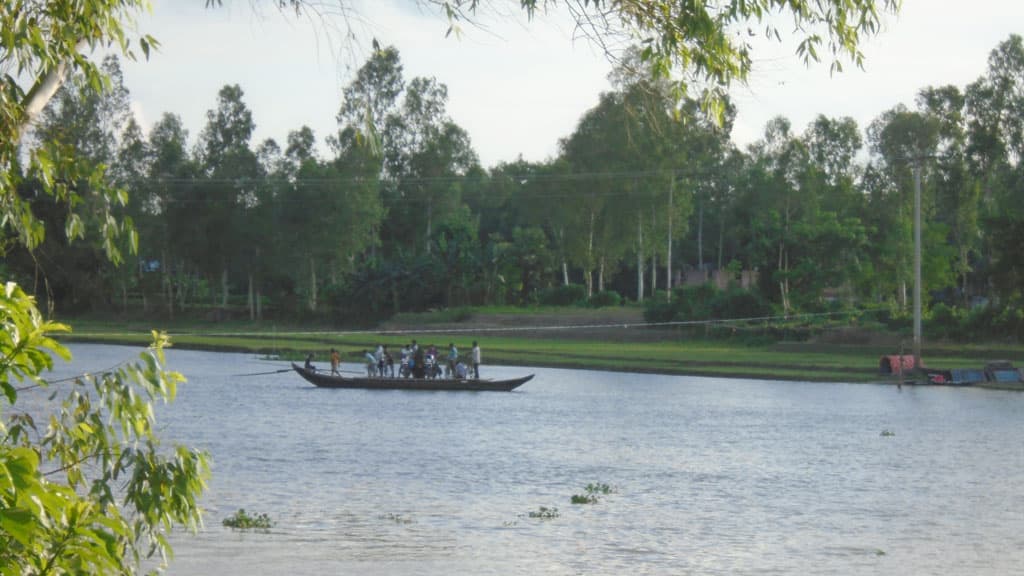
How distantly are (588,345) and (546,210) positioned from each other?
2320cm

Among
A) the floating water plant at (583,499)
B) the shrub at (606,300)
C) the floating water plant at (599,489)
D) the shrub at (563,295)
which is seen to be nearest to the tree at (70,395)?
the floating water plant at (583,499)

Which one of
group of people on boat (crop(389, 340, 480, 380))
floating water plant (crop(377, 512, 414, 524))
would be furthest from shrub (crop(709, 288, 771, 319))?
floating water plant (crop(377, 512, 414, 524))

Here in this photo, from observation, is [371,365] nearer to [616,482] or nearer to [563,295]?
[616,482]

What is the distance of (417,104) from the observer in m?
94.3

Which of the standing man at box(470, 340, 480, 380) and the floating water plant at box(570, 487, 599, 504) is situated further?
the standing man at box(470, 340, 480, 380)

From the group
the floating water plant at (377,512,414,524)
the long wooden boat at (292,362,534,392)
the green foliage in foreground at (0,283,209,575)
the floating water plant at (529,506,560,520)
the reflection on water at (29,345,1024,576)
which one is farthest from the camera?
the long wooden boat at (292,362,534,392)

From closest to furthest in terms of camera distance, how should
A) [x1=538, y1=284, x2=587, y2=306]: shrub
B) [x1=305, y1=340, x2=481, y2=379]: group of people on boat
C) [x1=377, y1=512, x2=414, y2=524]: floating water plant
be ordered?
[x1=377, y1=512, x2=414, y2=524]: floating water plant < [x1=305, y1=340, x2=481, y2=379]: group of people on boat < [x1=538, y1=284, x2=587, y2=306]: shrub

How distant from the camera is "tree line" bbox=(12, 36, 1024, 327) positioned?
238 ft

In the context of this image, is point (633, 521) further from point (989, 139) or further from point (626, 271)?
point (626, 271)

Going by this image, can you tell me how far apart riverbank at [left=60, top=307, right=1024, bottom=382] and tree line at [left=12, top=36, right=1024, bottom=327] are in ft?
12.4

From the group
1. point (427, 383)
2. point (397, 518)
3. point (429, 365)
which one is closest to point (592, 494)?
point (397, 518)

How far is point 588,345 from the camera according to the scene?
67562mm

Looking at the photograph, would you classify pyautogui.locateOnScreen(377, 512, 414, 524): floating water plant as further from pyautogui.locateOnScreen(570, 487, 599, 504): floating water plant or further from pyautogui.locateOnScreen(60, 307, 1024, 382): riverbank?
pyautogui.locateOnScreen(60, 307, 1024, 382): riverbank

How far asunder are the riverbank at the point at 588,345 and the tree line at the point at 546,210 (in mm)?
3794
